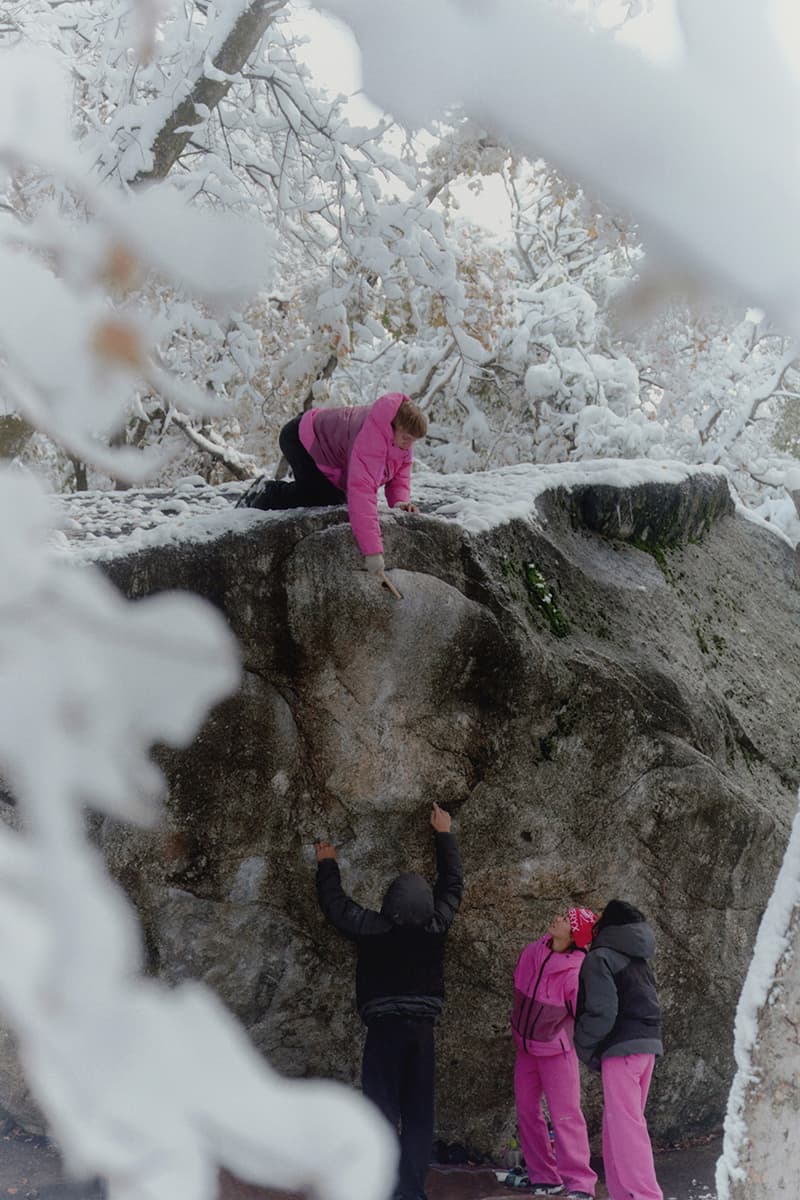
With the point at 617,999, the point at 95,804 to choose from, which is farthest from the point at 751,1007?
the point at 95,804

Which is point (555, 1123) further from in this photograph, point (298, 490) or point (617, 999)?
point (298, 490)

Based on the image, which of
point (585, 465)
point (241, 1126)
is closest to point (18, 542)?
point (241, 1126)

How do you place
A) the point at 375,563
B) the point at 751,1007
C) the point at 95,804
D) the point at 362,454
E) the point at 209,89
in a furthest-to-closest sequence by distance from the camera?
the point at 375,563 < the point at 362,454 < the point at 209,89 < the point at 751,1007 < the point at 95,804

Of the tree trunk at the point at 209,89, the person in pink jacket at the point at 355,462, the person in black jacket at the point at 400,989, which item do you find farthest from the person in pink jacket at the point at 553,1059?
the tree trunk at the point at 209,89

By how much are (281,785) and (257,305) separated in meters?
3.03

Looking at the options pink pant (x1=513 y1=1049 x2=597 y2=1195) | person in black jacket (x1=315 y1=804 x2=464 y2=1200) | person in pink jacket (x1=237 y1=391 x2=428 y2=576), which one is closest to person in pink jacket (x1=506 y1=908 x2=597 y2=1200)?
pink pant (x1=513 y1=1049 x2=597 y2=1195)

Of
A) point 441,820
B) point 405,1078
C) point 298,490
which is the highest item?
point 298,490

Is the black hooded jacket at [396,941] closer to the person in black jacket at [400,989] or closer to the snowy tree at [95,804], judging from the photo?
the person in black jacket at [400,989]

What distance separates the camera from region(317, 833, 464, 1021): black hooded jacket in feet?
9.13

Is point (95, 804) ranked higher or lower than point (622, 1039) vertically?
higher

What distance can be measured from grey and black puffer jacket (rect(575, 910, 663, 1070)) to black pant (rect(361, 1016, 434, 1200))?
1.45ft

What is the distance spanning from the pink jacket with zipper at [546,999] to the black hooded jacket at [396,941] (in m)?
0.31

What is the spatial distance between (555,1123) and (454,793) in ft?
3.41

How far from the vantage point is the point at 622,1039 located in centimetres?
273
